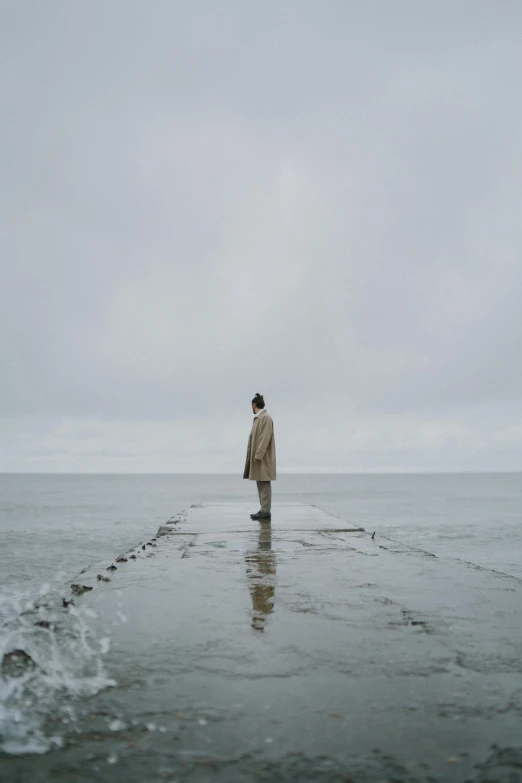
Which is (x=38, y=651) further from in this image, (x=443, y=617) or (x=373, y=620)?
(x=443, y=617)

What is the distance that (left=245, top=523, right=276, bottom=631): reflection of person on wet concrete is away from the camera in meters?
3.59

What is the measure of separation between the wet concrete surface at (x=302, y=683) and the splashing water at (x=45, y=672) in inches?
3.2

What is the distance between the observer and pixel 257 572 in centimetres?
523

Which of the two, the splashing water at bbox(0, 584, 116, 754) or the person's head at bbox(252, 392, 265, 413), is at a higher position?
the person's head at bbox(252, 392, 265, 413)

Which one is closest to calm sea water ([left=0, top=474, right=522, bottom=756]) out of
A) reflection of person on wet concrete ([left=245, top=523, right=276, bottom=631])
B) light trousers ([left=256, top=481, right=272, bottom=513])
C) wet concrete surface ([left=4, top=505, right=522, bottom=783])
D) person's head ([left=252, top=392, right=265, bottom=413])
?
wet concrete surface ([left=4, top=505, right=522, bottom=783])

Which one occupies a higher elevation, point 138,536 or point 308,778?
point 308,778

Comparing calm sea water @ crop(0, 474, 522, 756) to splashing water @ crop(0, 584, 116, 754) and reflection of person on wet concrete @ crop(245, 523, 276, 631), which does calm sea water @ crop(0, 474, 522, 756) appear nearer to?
splashing water @ crop(0, 584, 116, 754)

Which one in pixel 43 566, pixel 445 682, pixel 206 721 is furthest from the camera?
pixel 43 566

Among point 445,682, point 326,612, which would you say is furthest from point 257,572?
point 445,682

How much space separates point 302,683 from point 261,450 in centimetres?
754

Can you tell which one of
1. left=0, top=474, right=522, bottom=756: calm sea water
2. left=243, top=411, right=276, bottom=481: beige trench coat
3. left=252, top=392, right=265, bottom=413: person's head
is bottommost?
left=0, top=474, right=522, bottom=756: calm sea water

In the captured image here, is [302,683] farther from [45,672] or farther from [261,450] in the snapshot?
[261,450]

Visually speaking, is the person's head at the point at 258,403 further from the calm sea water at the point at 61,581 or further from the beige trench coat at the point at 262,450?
the calm sea water at the point at 61,581

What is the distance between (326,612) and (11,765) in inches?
89.8
